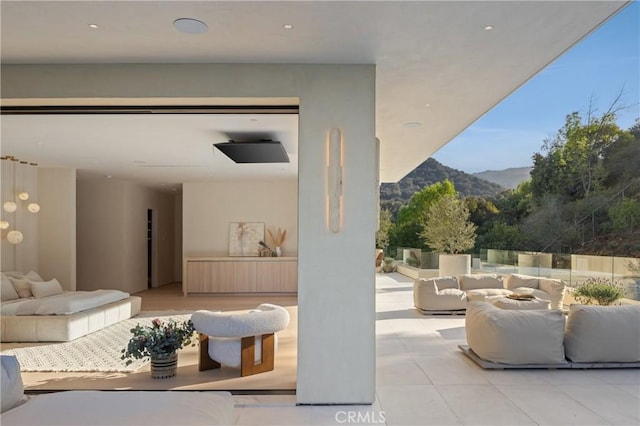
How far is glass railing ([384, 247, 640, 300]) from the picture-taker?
8016 mm

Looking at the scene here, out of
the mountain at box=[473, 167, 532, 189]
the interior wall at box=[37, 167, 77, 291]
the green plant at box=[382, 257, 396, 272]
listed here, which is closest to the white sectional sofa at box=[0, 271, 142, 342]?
the interior wall at box=[37, 167, 77, 291]

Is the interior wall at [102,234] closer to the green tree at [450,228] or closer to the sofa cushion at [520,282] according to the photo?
the green tree at [450,228]

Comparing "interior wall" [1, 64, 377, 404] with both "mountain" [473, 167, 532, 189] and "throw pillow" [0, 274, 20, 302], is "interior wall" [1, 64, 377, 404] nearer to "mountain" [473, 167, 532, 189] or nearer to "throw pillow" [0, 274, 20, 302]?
"throw pillow" [0, 274, 20, 302]

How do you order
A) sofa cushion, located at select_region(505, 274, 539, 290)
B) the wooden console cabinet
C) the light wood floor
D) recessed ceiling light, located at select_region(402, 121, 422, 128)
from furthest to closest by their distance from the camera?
1. the wooden console cabinet
2. sofa cushion, located at select_region(505, 274, 539, 290)
3. recessed ceiling light, located at select_region(402, 121, 422, 128)
4. the light wood floor

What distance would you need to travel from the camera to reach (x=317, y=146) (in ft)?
12.8

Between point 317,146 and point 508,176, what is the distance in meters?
38.6

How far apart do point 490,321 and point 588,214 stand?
2284 centimetres

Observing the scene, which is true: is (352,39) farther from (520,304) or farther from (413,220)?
(413,220)

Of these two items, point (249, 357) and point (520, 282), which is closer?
point (249, 357)

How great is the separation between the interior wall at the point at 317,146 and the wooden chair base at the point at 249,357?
1.06 m

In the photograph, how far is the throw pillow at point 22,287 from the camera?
732 cm

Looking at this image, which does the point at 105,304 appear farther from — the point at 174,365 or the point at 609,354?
the point at 609,354

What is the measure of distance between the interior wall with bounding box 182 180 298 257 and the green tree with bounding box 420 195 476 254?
3835 millimetres

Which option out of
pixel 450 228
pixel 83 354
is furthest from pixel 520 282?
pixel 83 354
